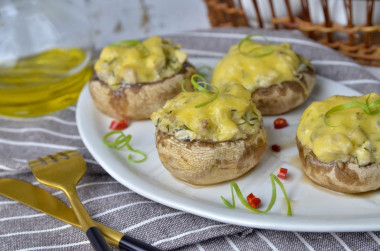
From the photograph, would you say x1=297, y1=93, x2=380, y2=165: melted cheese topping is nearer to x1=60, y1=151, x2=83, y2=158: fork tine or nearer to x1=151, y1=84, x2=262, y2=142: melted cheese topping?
→ x1=151, y1=84, x2=262, y2=142: melted cheese topping

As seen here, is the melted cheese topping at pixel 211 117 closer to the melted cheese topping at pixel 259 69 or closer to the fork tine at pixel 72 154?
the melted cheese topping at pixel 259 69

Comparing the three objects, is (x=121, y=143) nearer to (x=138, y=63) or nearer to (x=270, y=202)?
(x=138, y=63)

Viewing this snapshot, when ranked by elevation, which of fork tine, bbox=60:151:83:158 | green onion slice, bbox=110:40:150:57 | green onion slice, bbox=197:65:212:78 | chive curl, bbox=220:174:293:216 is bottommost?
green onion slice, bbox=197:65:212:78

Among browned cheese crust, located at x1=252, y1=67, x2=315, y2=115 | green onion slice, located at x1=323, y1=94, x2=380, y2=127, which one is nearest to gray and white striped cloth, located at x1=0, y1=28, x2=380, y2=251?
browned cheese crust, located at x1=252, y1=67, x2=315, y2=115

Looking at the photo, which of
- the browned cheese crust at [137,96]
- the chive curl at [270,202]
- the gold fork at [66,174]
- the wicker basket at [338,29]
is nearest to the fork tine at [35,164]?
the gold fork at [66,174]

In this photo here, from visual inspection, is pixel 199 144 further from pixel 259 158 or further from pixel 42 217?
pixel 42 217

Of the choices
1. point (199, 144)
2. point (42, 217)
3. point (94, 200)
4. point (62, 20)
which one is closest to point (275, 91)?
point (199, 144)
